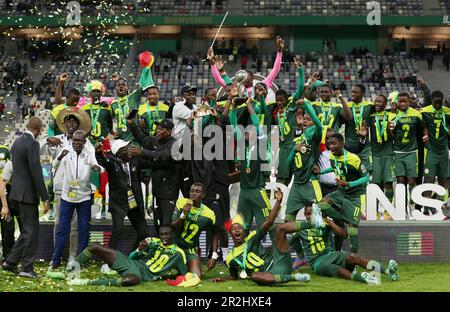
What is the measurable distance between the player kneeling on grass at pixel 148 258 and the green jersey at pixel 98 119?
8.82 ft

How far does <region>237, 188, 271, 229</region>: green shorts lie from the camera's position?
11.2m

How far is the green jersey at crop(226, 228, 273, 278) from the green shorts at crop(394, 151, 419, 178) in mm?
3166

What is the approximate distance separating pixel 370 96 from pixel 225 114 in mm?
25196

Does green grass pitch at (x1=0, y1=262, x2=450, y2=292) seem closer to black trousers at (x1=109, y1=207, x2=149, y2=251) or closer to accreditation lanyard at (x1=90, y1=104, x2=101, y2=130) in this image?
black trousers at (x1=109, y1=207, x2=149, y2=251)

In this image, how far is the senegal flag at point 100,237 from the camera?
39.5 feet

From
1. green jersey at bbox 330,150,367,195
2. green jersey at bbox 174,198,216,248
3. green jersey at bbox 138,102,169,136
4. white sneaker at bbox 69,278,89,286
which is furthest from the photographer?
green jersey at bbox 138,102,169,136

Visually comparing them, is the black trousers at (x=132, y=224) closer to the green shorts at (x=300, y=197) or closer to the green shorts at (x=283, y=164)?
the green shorts at (x=300, y=197)

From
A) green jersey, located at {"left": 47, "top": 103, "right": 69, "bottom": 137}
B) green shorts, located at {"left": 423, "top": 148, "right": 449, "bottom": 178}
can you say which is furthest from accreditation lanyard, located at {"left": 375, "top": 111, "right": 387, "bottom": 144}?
green jersey, located at {"left": 47, "top": 103, "right": 69, "bottom": 137}

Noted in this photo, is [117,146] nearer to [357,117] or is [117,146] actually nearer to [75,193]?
[75,193]

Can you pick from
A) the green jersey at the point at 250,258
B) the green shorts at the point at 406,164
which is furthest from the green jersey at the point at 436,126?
the green jersey at the point at 250,258

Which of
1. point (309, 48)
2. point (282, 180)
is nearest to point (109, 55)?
point (309, 48)

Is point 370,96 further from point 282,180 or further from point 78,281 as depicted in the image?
point 78,281

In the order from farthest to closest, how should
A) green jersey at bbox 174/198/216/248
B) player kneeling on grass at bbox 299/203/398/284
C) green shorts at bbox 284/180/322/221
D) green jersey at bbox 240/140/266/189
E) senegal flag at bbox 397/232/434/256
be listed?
1. senegal flag at bbox 397/232/434/256
2. green shorts at bbox 284/180/322/221
3. green jersey at bbox 240/140/266/189
4. green jersey at bbox 174/198/216/248
5. player kneeling on grass at bbox 299/203/398/284

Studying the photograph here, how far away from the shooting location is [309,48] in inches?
1677
